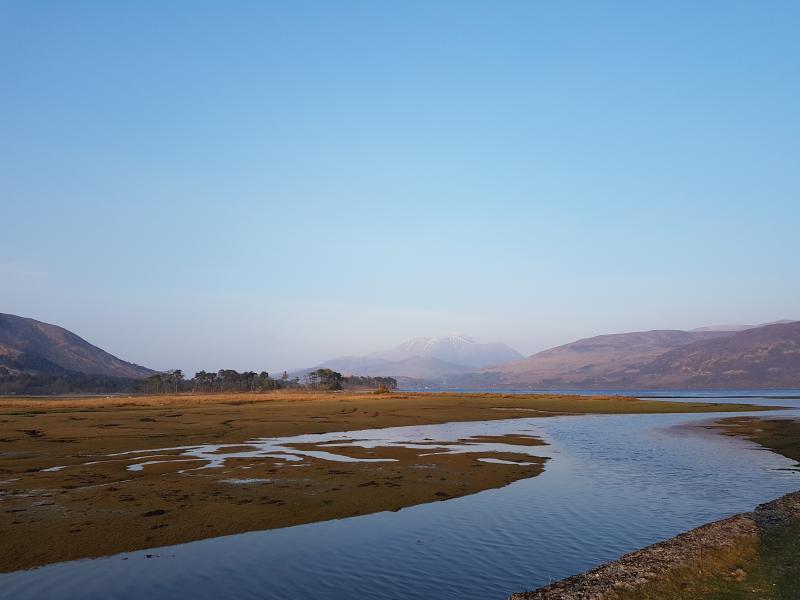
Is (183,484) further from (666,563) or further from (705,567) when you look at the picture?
(705,567)

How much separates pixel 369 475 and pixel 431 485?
3.90 m

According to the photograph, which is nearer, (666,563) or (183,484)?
(666,563)

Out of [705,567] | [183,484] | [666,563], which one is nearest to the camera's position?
[705,567]

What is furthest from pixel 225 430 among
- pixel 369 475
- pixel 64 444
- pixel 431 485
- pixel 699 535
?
pixel 699 535

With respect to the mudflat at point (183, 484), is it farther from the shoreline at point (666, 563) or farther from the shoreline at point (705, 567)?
the shoreline at point (705, 567)

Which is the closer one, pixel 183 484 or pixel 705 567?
pixel 705 567

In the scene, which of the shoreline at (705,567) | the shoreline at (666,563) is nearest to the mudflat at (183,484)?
A: the shoreline at (666,563)

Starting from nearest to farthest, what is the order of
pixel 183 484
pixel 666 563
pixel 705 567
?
pixel 705 567 → pixel 666 563 → pixel 183 484

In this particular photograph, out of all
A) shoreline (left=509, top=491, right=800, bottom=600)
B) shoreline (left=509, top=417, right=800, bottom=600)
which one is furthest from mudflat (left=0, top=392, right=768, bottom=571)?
shoreline (left=509, top=417, right=800, bottom=600)

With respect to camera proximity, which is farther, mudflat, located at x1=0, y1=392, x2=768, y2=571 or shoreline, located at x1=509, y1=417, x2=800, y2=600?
mudflat, located at x1=0, y1=392, x2=768, y2=571

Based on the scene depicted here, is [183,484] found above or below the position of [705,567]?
above

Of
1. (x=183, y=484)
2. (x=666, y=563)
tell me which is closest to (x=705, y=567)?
(x=666, y=563)

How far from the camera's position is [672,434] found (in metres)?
58.3

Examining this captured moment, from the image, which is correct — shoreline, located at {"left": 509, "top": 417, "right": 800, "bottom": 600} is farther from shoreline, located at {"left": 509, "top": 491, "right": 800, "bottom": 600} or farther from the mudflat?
the mudflat
